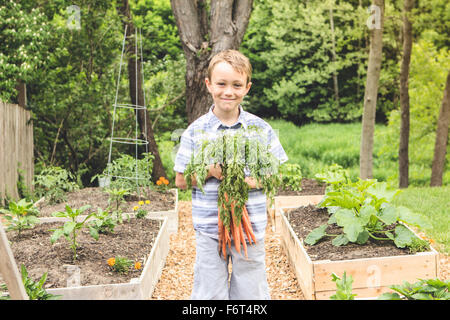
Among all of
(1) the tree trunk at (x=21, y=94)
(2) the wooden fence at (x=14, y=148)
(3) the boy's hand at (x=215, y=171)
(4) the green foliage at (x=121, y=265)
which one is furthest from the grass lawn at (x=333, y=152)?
(3) the boy's hand at (x=215, y=171)

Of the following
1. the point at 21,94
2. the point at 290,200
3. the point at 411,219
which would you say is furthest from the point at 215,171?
the point at 21,94

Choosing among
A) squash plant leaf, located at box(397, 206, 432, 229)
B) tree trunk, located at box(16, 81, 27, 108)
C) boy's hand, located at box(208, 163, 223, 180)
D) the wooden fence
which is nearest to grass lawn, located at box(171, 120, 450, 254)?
the wooden fence

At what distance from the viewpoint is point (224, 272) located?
2465mm

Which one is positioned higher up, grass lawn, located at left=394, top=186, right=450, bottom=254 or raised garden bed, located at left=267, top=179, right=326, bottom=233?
raised garden bed, located at left=267, top=179, right=326, bottom=233

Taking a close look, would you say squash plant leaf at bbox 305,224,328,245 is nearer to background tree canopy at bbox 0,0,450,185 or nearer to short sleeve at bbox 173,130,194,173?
short sleeve at bbox 173,130,194,173

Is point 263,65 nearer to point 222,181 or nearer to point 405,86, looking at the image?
point 405,86

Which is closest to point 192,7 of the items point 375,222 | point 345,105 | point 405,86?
point 375,222

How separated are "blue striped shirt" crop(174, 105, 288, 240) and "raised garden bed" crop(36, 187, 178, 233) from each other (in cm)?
305

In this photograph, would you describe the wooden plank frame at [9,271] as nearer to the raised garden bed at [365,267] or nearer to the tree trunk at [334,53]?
the raised garden bed at [365,267]

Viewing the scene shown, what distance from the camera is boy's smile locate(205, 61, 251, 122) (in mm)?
2328

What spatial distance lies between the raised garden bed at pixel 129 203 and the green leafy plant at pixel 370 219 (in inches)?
84.0

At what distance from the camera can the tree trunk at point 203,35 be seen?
19.3 ft

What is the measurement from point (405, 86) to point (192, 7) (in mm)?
5401

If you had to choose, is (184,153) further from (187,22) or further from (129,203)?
(187,22)
